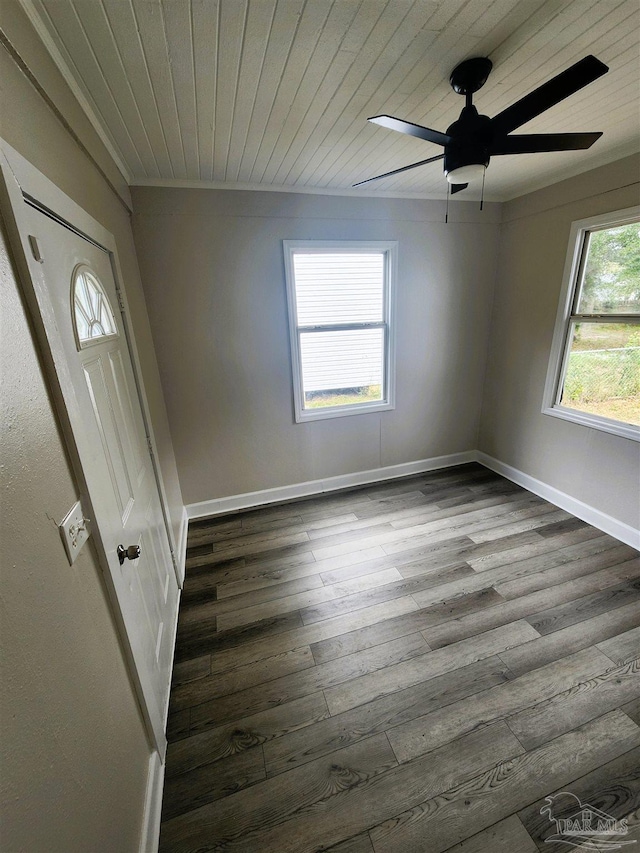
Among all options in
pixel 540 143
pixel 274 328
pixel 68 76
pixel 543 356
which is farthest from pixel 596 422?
pixel 68 76

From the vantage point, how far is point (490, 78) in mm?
1460

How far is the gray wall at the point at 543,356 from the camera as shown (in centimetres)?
A: 235

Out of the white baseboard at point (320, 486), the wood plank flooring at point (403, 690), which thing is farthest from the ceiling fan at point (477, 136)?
the white baseboard at point (320, 486)

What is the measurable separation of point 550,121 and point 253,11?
1.74 m

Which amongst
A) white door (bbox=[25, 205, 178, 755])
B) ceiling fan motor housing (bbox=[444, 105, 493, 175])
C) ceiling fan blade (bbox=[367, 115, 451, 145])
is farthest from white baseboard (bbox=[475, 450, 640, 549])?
white door (bbox=[25, 205, 178, 755])

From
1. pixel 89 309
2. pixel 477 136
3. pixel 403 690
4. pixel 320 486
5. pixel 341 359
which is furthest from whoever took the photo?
pixel 320 486

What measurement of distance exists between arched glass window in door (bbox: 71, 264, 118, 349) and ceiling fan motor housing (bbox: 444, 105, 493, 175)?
5.10 feet

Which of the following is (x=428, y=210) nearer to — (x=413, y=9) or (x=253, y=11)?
(x=413, y=9)

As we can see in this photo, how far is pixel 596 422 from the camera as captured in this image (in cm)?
253

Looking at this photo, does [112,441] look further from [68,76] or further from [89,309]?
[68,76]

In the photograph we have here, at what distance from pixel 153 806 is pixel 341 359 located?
9.27ft

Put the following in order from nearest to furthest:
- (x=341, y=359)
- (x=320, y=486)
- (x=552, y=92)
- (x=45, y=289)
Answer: (x=45, y=289), (x=552, y=92), (x=341, y=359), (x=320, y=486)

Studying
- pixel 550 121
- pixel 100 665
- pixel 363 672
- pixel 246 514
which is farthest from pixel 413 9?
pixel 246 514

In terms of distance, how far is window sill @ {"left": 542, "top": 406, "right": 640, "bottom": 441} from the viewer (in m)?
2.32
